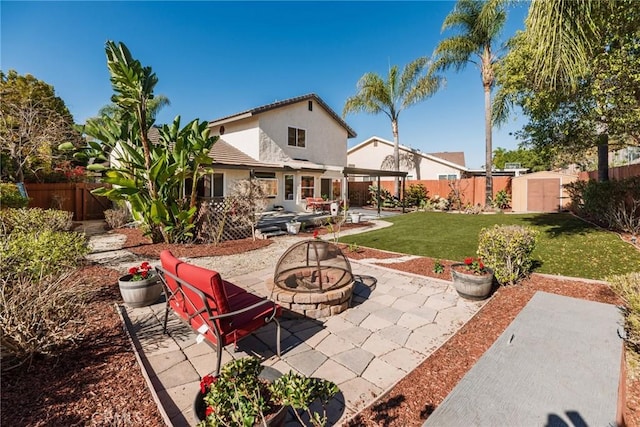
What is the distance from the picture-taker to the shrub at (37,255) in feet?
12.1

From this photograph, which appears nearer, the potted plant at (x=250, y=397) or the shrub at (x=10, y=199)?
the potted plant at (x=250, y=397)

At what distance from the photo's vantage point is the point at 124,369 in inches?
114

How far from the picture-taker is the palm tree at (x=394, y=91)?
20.5m

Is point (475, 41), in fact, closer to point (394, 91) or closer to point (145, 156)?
point (394, 91)

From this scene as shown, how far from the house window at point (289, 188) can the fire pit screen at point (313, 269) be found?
521 inches

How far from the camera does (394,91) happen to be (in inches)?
855

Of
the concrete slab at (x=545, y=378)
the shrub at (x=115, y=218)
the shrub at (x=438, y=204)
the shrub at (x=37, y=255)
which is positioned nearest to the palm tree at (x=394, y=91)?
the shrub at (x=438, y=204)

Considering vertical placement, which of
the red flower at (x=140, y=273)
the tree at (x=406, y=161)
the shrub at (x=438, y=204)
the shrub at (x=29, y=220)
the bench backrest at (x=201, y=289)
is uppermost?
the tree at (x=406, y=161)

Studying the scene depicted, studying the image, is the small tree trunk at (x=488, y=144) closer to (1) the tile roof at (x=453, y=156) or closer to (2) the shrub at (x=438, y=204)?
(2) the shrub at (x=438, y=204)

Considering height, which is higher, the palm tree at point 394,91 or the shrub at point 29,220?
the palm tree at point 394,91

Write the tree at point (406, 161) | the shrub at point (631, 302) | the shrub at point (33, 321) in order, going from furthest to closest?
1. the tree at point (406, 161)
2. the shrub at point (631, 302)
3. the shrub at point (33, 321)

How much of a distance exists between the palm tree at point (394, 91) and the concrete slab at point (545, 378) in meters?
20.0

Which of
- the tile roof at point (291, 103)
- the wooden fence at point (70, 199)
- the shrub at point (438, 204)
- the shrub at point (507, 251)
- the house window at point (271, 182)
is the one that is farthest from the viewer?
the shrub at point (438, 204)

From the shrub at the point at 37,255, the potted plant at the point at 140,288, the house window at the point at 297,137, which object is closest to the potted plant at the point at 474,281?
the potted plant at the point at 140,288
